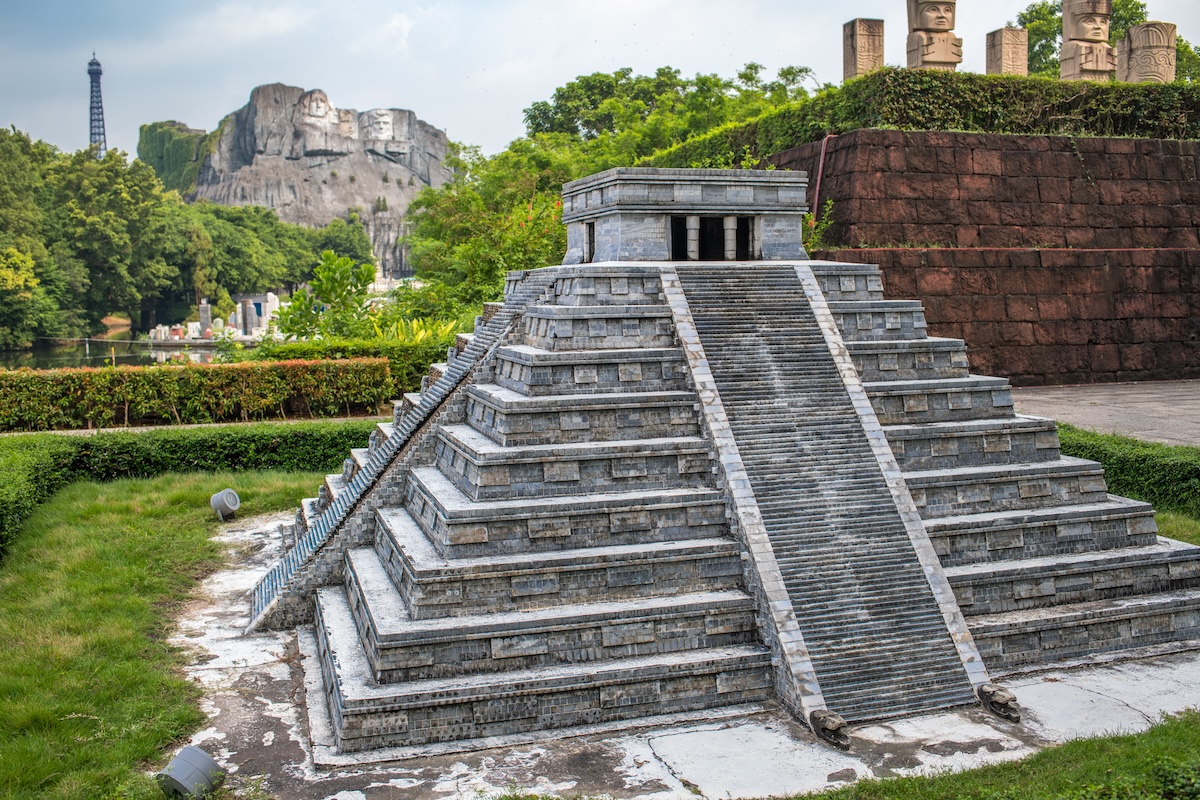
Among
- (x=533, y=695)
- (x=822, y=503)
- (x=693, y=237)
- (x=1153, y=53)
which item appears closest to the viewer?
(x=533, y=695)

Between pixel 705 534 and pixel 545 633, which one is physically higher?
pixel 705 534

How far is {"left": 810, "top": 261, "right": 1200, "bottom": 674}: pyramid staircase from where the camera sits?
10.2m

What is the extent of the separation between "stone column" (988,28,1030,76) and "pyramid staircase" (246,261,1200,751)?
11.7 m

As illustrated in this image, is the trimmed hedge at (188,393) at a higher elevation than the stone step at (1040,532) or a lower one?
higher

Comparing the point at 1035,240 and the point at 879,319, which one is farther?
the point at 1035,240

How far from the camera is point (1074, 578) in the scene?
34.4ft

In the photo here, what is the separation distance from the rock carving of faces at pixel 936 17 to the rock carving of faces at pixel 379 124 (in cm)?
10827

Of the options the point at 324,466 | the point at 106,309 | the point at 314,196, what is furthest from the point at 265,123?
the point at 324,466

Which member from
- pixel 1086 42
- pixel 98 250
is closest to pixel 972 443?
pixel 1086 42

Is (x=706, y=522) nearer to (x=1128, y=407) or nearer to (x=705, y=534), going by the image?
(x=705, y=534)

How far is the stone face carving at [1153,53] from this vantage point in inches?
880

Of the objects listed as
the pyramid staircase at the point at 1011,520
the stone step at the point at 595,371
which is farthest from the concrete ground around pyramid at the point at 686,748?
the stone step at the point at 595,371

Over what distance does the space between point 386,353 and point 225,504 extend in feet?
28.2

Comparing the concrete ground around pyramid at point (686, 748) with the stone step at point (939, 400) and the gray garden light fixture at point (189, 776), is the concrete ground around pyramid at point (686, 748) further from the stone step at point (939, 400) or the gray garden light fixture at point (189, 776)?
the stone step at point (939, 400)
